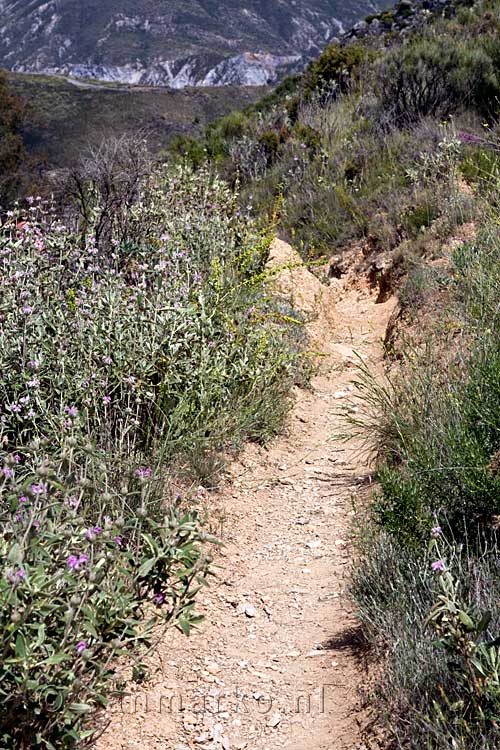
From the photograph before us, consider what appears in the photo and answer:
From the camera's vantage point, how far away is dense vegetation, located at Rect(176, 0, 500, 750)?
7.26 ft

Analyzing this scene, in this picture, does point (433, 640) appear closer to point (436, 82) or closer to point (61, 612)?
point (61, 612)

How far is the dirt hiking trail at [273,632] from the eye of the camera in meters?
2.49

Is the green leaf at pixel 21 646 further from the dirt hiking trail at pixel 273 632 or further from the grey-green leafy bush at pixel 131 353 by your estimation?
the grey-green leafy bush at pixel 131 353

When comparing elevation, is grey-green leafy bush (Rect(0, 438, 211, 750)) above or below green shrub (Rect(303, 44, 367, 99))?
above

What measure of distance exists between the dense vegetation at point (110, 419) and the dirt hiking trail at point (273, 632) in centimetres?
16

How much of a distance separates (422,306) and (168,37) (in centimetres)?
9515

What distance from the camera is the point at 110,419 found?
3.76 meters

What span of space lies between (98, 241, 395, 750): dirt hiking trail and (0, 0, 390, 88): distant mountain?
254 ft

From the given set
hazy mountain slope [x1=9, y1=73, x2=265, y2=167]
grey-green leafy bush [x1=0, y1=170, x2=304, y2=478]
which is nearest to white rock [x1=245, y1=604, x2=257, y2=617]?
grey-green leafy bush [x1=0, y1=170, x2=304, y2=478]

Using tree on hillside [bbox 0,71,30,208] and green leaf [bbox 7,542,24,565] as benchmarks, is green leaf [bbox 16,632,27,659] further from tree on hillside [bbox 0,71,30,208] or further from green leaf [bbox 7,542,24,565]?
tree on hillside [bbox 0,71,30,208]

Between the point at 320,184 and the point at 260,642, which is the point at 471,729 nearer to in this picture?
the point at 260,642

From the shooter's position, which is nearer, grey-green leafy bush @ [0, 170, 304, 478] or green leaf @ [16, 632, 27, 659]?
green leaf @ [16, 632, 27, 659]

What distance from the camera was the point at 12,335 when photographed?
12.0ft

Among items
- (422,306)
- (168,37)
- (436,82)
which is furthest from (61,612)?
(168,37)
